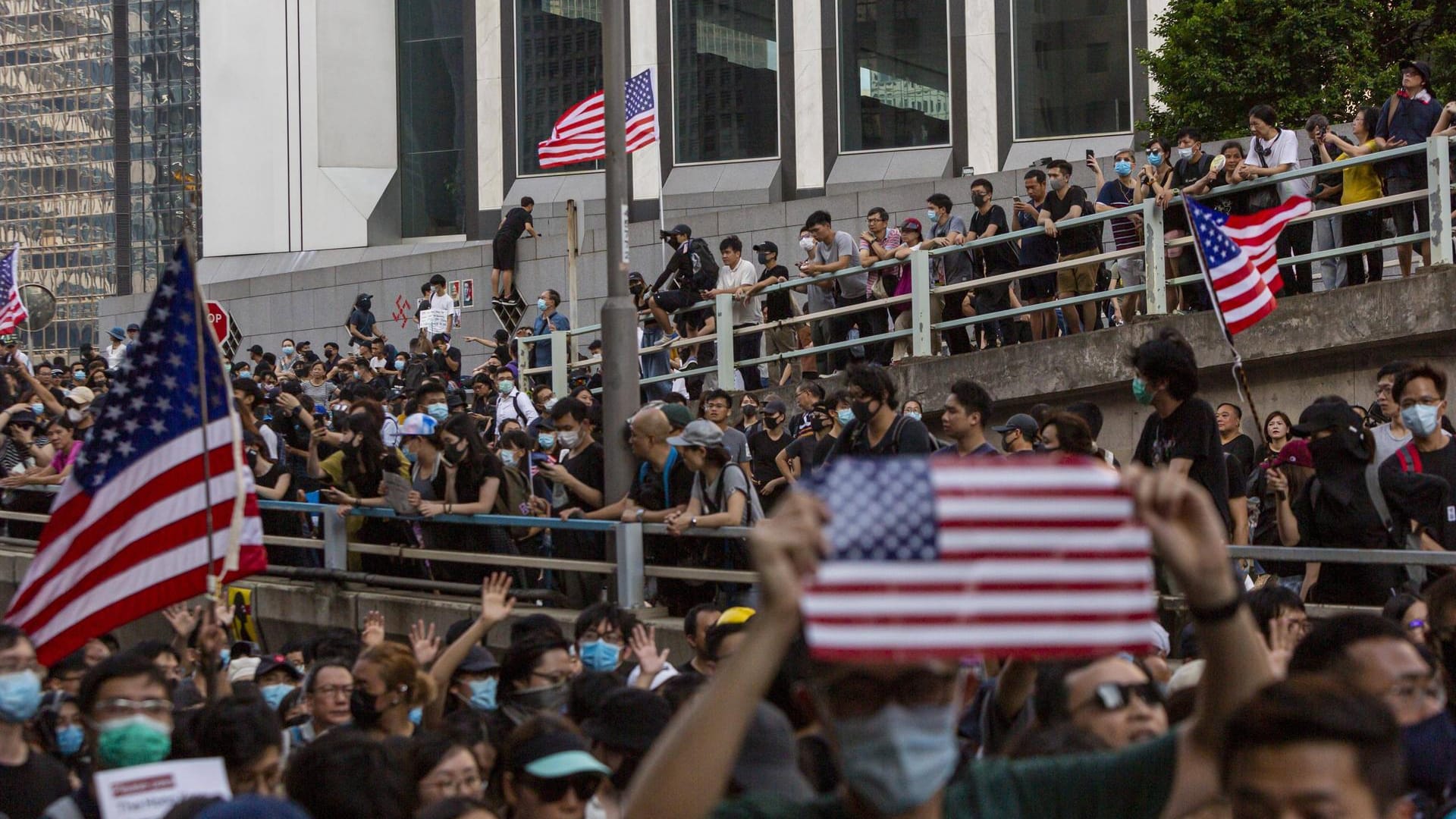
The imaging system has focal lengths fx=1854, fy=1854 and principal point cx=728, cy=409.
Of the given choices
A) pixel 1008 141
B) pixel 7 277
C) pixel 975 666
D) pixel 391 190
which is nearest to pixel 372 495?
pixel 975 666

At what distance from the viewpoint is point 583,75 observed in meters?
36.2

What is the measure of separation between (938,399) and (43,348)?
167ft

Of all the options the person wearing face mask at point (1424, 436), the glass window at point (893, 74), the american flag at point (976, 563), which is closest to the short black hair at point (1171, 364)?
the person wearing face mask at point (1424, 436)

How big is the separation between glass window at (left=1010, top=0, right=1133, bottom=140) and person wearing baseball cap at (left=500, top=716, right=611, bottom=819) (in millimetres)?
28295

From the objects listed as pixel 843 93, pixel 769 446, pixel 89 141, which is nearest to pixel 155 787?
pixel 769 446

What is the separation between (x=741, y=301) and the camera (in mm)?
17625

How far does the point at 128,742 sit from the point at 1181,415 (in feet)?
→ 15.4

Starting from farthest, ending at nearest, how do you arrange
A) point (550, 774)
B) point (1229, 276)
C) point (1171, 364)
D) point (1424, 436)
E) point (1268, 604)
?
point (1229, 276) < point (1424, 436) < point (1171, 364) < point (1268, 604) < point (550, 774)

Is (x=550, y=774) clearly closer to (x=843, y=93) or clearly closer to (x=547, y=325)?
(x=547, y=325)

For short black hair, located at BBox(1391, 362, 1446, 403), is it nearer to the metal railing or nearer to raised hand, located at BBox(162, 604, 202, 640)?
the metal railing

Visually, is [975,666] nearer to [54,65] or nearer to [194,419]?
[194,419]

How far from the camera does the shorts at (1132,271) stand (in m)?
14.9

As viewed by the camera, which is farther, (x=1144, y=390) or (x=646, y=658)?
(x=1144, y=390)

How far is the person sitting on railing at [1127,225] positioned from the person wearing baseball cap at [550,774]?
1054 cm
